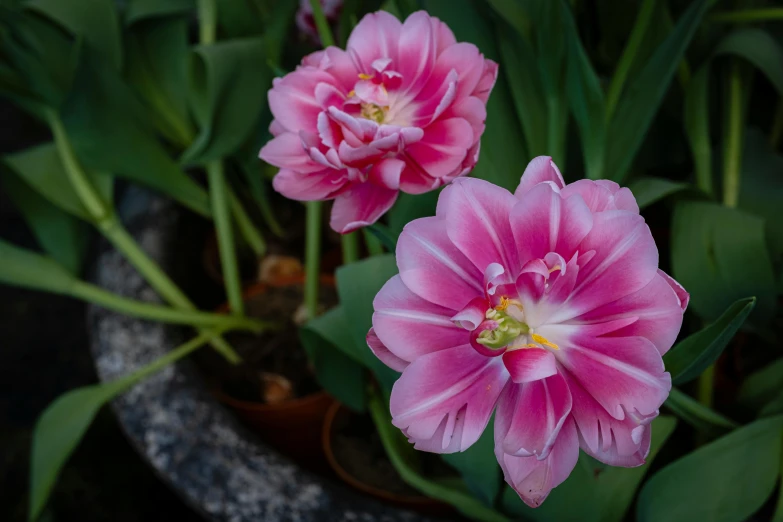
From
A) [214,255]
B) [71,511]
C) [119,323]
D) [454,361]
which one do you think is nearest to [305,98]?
[454,361]

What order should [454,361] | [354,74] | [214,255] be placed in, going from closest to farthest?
[454,361]
[354,74]
[214,255]

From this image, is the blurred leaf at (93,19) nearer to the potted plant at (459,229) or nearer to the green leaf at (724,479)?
the potted plant at (459,229)

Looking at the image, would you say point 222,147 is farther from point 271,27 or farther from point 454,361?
point 454,361

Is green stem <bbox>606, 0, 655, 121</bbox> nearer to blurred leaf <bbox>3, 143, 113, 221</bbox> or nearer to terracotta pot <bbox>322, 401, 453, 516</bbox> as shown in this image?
terracotta pot <bbox>322, 401, 453, 516</bbox>

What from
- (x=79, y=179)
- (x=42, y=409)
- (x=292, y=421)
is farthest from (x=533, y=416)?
(x=42, y=409)

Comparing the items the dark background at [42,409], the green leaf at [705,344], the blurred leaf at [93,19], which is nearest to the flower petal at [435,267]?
the green leaf at [705,344]

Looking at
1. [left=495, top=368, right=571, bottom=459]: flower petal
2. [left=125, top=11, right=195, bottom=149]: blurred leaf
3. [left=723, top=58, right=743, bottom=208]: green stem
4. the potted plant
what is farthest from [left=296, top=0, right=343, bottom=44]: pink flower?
[left=495, top=368, right=571, bottom=459]: flower petal
